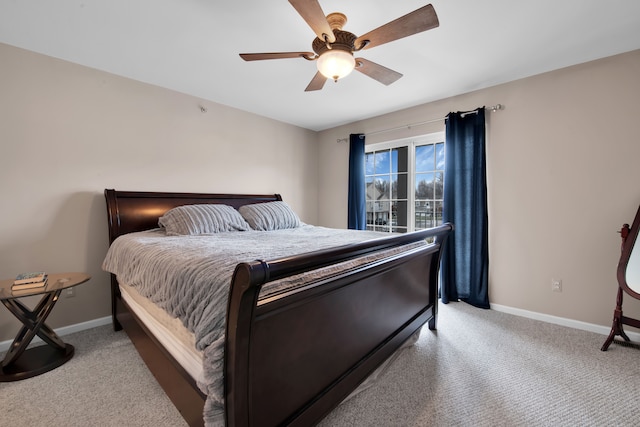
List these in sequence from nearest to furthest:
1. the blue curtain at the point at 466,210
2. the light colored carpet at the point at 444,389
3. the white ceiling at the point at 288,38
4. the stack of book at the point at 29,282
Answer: the light colored carpet at the point at 444,389
the white ceiling at the point at 288,38
the stack of book at the point at 29,282
the blue curtain at the point at 466,210

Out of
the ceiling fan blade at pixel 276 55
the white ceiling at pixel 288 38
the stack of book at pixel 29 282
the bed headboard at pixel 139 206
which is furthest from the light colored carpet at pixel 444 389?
the white ceiling at pixel 288 38

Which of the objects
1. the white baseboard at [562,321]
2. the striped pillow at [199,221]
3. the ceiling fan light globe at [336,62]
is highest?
the ceiling fan light globe at [336,62]

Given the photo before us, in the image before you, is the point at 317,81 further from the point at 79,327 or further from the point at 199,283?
the point at 79,327

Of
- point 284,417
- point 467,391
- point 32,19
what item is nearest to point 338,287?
point 284,417

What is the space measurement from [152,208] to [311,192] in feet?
7.79

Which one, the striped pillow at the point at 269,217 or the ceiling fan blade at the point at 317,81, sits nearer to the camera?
the ceiling fan blade at the point at 317,81

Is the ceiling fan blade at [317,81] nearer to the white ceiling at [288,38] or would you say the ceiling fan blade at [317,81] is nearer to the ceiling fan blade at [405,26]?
the white ceiling at [288,38]

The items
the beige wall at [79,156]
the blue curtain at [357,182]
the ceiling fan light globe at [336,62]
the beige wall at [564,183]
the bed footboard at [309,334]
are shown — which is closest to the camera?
the bed footboard at [309,334]

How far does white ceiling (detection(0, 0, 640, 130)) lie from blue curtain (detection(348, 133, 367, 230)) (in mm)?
1038

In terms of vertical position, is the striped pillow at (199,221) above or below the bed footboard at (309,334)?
above

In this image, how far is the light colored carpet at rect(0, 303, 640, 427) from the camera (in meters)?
1.44

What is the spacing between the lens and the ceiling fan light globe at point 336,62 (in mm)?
1554

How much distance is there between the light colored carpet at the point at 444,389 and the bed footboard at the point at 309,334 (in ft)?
0.75

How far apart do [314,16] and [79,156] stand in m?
2.39
